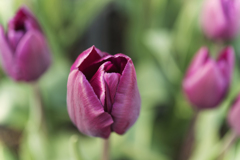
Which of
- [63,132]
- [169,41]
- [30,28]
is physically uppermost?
[30,28]

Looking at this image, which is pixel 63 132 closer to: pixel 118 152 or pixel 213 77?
pixel 118 152

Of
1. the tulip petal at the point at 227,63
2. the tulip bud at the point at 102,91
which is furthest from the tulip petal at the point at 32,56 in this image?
the tulip petal at the point at 227,63

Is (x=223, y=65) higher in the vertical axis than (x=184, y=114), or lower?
higher

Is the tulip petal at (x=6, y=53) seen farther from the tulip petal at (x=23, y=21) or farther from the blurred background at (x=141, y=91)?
the blurred background at (x=141, y=91)

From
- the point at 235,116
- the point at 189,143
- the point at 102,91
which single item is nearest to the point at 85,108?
the point at 102,91

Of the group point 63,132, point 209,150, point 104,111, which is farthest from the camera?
point 63,132

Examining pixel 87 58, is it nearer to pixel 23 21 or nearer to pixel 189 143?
pixel 23 21

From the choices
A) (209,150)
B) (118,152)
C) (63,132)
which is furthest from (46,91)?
(209,150)

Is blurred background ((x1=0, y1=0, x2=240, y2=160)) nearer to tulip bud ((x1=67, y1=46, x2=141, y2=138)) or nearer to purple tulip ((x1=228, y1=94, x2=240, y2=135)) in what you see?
purple tulip ((x1=228, y1=94, x2=240, y2=135))
